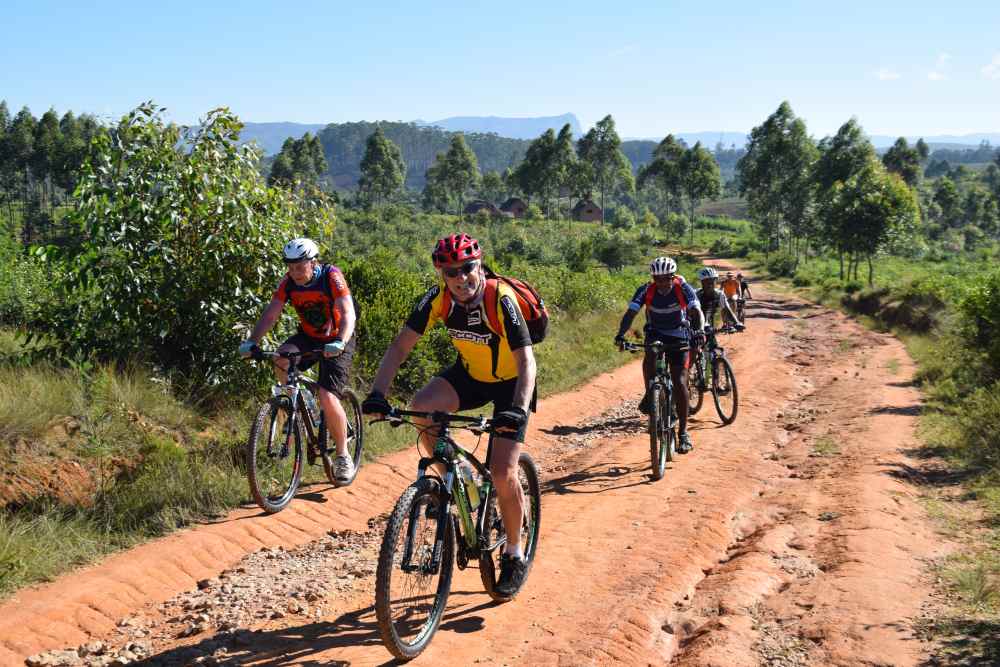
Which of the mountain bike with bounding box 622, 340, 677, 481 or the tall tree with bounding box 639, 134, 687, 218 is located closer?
the mountain bike with bounding box 622, 340, 677, 481

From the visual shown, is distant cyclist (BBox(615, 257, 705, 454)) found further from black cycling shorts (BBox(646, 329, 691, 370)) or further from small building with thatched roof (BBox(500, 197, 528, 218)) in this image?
small building with thatched roof (BBox(500, 197, 528, 218))

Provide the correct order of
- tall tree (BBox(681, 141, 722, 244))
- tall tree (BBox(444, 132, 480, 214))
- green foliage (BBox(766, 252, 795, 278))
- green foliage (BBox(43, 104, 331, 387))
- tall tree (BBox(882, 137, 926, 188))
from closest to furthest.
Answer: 1. green foliage (BBox(43, 104, 331, 387))
2. green foliage (BBox(766, 252, 795, 278))
3. tall tree (BBox(681, 141, 722, 244))
4. tall tree (BBox(882, 137, 926, 188))
5. tall tree (BBox(444, 132, 480, 214))

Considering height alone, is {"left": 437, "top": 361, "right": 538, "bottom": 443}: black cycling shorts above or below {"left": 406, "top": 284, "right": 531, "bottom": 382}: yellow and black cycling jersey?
below

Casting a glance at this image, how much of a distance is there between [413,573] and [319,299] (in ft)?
10.9

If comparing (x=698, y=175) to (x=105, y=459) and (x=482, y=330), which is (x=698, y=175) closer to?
(x=105, y=459)

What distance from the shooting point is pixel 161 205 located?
8.43 metres

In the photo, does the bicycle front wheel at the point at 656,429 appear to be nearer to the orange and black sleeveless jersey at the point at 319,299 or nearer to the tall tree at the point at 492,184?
the orange and black sleeveless jersey at the point at 319,299

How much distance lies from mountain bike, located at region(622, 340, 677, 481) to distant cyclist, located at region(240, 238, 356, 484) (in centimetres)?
335

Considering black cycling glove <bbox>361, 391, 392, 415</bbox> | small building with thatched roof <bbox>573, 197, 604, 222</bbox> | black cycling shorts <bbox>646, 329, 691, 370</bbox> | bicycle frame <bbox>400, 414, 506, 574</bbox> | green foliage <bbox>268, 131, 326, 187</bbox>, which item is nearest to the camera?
black cycling glove <bbox>361, 391, 392, 415</bbox>

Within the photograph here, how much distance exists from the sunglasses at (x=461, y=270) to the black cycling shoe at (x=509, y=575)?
6.47ft

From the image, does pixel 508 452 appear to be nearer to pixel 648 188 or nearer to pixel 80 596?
pixel 80 596

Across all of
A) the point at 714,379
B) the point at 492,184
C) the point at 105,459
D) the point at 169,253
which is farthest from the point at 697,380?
the point at 492,184

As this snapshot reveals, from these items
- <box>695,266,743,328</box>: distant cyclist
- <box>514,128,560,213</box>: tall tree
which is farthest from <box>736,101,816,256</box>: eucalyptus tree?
<box>695,266,743,328</box>: distant cyclist

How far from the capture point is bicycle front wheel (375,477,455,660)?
13.6 feet
